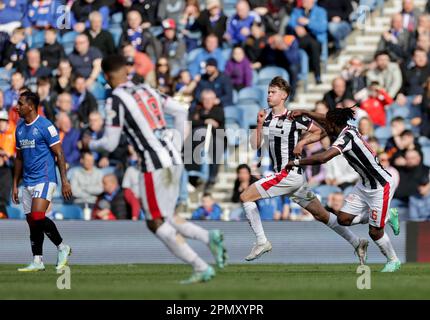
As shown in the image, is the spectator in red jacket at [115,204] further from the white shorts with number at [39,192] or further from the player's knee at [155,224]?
the player's knee at [155,224]

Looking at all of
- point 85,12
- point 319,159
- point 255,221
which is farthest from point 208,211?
point 85,12

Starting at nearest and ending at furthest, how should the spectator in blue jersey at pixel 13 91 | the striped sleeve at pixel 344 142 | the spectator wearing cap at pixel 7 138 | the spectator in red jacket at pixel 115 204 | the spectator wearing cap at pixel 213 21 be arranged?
the striped sleeve at pixel 344 142, the spectator in red jacket at pixel 115 204, the spectator wearing cap at pixel 7 138, the spectator in blue jersey at pixel 13 91, the spectator wearing cap at pixel 213 21

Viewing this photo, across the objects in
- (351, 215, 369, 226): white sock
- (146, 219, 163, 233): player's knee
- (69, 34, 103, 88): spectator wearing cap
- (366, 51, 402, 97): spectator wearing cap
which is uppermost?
(69, 34, 103, 88): spectator wearing cap

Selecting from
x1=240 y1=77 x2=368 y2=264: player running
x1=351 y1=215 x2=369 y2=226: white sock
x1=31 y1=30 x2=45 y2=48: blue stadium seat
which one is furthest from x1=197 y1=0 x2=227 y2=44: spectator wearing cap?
x1=351 y1=215 x2=369 y2=226: white sock

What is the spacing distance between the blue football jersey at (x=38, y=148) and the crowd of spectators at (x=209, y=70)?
5071 millimetres

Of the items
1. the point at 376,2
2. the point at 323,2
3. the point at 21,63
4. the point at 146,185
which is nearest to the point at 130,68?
the point at 21,63

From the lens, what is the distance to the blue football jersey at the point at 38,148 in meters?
16.1

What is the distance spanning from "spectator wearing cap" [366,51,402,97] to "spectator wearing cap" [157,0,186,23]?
175 inches

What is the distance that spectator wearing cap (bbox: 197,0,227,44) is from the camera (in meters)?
24.9

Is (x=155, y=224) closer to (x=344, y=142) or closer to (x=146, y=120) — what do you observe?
(x=146, y=120)

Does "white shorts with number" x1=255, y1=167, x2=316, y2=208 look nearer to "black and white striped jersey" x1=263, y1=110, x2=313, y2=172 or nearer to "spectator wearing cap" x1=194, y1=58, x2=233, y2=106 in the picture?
"black and white striped jersey" x1=263, y1=110, x2=313, y2=172

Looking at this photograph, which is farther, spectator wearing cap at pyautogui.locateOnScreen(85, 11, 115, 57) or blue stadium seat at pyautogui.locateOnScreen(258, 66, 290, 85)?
spectator wearing cap at pyautogui.locateOnScreen(85, 11, 115, 57)

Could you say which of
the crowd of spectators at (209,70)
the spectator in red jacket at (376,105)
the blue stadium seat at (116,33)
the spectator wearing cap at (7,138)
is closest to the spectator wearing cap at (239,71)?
the crowd of spectators at (209,70)
